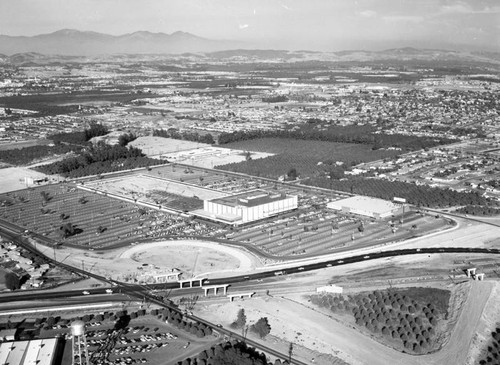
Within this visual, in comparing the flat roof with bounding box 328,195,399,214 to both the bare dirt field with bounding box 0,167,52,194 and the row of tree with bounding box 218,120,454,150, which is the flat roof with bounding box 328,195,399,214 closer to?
the row of tree with bounding box 218,120,454,150

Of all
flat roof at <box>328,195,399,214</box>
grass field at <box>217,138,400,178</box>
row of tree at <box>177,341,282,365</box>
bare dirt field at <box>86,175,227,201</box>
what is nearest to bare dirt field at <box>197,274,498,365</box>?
row of tree at <box>177,341,282,365</box>

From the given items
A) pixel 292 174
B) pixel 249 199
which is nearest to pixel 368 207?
pixel 249 199

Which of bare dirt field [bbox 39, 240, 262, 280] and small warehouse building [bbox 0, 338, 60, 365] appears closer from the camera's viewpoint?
small warehouse building [bbox 0, 338, 60, 365]

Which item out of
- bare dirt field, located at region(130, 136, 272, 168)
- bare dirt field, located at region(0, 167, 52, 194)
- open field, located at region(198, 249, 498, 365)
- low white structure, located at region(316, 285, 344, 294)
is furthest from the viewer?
bare dirt field, located at region(130, 136, 272, 168)

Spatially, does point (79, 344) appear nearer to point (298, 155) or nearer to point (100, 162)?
point (100, 162)

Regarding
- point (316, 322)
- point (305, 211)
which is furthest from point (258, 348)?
point (305, 211)
